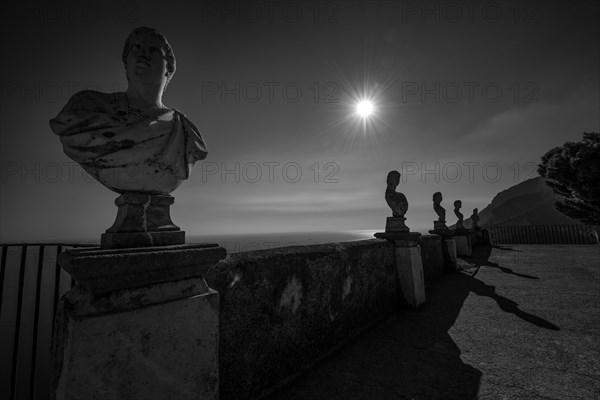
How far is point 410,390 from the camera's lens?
2240 mm

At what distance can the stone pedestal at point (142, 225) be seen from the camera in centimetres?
143

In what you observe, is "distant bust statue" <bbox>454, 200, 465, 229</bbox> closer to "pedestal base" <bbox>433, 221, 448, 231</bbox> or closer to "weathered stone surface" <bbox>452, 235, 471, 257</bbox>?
"weathered stone surface" <bbox>452, 235, 471, 257</bbox>

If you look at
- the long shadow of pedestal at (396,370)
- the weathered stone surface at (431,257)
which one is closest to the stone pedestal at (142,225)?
the long shadow of pedestal at (396,370)

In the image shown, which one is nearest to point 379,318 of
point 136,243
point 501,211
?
point 136,243

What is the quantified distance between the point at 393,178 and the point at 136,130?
4.41 metres

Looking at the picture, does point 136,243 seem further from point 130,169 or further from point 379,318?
point 379,318

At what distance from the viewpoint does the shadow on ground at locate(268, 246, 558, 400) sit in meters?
2.21

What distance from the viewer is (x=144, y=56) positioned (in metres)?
1.66

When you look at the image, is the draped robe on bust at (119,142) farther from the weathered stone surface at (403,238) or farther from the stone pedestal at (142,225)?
the weathered stone surface at (403,238)

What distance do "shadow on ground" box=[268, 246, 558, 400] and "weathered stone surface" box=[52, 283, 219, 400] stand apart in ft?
3.56

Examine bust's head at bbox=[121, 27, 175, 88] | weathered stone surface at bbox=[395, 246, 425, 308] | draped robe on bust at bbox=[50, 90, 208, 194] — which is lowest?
weathered stone surface at bbox=[395, 246, 425, 308]

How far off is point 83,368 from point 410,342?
324 centimetres

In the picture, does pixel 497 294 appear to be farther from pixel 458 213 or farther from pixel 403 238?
pixel 458 213

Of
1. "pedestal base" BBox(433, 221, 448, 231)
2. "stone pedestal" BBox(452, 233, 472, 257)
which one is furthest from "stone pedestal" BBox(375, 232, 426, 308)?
"stone pedestal" BBox(452, 233, 472, 257)
